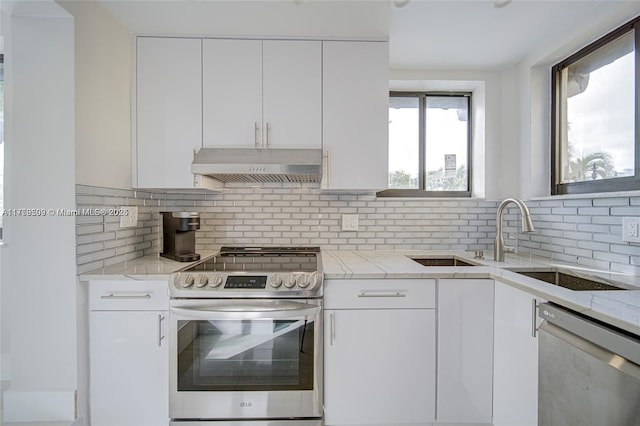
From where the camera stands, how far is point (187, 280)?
1.64m

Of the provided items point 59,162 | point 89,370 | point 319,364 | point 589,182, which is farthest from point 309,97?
point 89,370

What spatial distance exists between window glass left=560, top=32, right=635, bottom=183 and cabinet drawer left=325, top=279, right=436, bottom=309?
1.21 meters

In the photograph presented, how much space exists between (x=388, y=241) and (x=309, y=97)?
118cm

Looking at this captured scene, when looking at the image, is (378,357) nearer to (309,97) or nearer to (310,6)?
(309,97)

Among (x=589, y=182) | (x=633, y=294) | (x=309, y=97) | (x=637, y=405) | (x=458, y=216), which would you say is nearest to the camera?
(x=637, y=405)

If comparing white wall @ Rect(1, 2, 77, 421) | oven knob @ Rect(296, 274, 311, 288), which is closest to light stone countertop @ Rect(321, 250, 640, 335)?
oven knob @ Rect(296, 274, 311, 288)

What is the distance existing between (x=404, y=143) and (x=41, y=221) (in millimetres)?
2329

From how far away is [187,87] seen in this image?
203cm

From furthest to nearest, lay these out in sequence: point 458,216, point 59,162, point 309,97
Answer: point 458,216, point 309,97, point 59,162

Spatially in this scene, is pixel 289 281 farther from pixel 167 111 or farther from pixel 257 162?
pixel 167 111

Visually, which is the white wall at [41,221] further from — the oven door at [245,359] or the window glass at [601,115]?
the window glass at [601,115]

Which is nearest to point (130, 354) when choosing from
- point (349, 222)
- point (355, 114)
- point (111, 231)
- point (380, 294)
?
point (111, 231)

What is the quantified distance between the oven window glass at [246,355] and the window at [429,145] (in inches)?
53.7

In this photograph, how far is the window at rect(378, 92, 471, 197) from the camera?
8.48 feet
